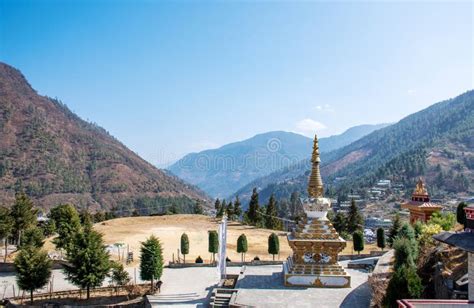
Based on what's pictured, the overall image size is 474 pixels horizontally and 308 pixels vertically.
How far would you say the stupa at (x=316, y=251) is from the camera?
20.1 m

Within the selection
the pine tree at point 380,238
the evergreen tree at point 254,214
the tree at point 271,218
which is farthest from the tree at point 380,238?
the evergreen tree at point 254,214

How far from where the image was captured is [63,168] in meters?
140

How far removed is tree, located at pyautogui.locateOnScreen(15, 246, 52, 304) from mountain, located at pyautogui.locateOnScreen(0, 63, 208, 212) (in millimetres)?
94504

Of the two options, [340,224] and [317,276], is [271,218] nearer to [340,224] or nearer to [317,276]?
[340,224]

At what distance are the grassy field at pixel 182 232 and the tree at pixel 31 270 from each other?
9.51 m

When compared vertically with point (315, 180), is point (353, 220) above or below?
below

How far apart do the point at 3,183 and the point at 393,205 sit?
103466mm

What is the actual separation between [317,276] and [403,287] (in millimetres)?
7350

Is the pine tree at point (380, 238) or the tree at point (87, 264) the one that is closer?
the tree at point (87, 264)

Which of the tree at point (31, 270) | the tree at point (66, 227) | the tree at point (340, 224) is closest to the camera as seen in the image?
the tree at point (31, 270)

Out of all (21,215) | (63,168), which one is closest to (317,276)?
(21,215)

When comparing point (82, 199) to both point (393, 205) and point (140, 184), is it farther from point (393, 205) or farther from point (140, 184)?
point (393, 205)

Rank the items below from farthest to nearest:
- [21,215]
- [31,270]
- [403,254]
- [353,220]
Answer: [353,220], [21,215], [31,270], [403,254]

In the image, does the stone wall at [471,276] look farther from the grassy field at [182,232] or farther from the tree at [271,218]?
the tree at [271,218]
